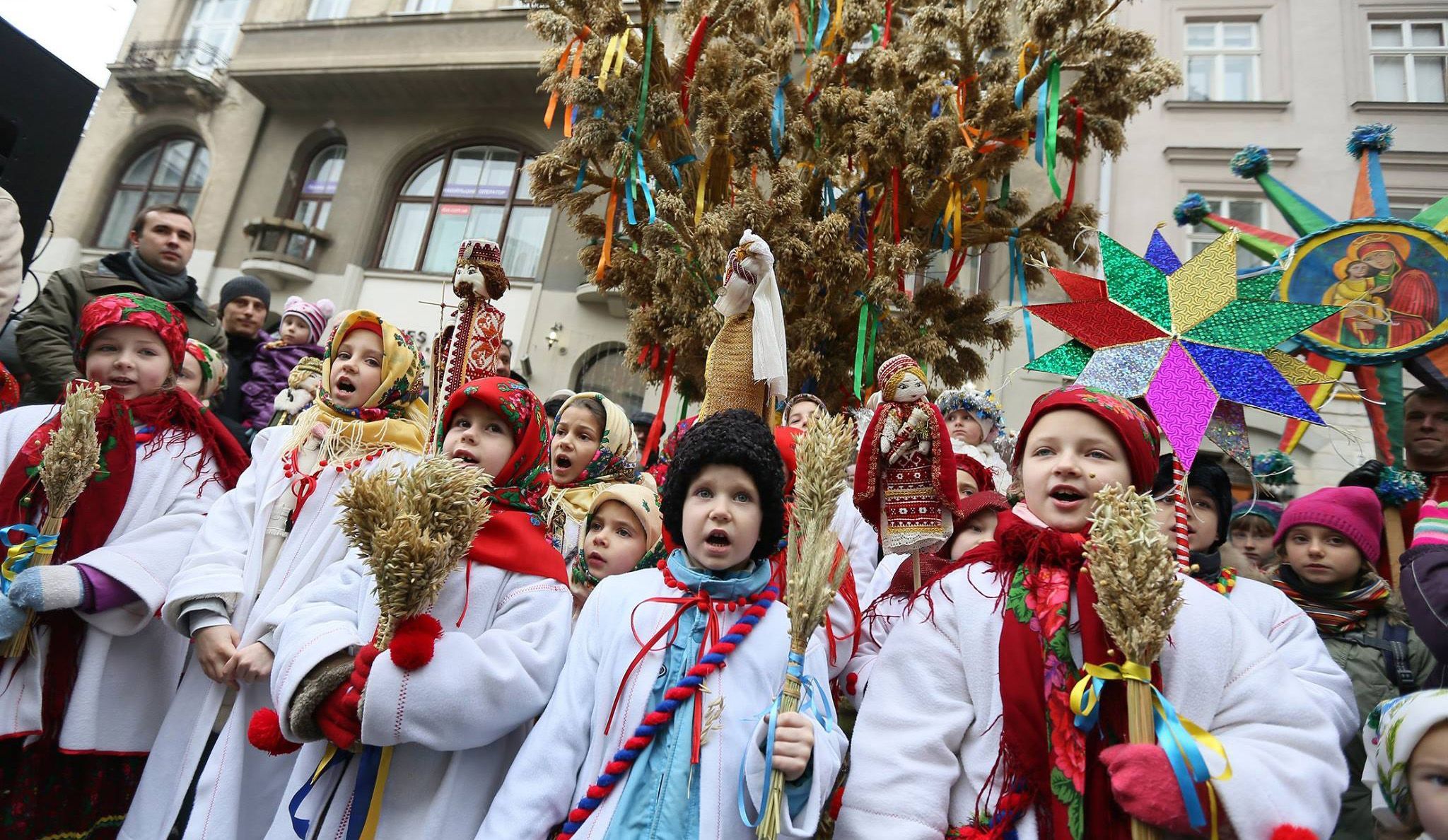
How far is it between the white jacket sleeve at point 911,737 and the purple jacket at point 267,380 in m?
4.07

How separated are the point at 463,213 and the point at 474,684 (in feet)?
40.1

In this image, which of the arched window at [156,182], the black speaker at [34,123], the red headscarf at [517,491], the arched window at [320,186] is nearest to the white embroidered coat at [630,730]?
the red headscarf at [517,491]

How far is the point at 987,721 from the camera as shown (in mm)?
1581

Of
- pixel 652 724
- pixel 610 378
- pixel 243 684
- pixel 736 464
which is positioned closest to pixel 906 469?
pixel 736 464

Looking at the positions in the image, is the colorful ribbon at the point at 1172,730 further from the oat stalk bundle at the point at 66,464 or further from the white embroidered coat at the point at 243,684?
the oat stalk bundle at the point at 66,464

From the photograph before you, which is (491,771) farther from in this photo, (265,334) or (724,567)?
(265,334)

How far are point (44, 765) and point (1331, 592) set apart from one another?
4.26m

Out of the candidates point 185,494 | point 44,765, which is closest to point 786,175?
point 185,494

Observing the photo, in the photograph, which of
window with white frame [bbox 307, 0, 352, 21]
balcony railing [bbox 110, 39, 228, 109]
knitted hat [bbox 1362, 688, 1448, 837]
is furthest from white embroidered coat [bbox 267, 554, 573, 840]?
balcony railing [bbox 110, 39, 228, 109]

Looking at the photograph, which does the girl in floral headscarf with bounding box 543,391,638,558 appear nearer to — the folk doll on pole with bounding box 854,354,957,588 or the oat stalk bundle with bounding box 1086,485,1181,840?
the folk doll on pole with bounding box 854,354,957,588

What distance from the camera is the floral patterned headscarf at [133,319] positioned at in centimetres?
262

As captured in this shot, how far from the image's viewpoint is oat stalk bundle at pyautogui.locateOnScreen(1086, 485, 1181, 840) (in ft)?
4.32

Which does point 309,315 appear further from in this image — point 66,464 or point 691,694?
point 691,694

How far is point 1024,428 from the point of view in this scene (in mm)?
1849
